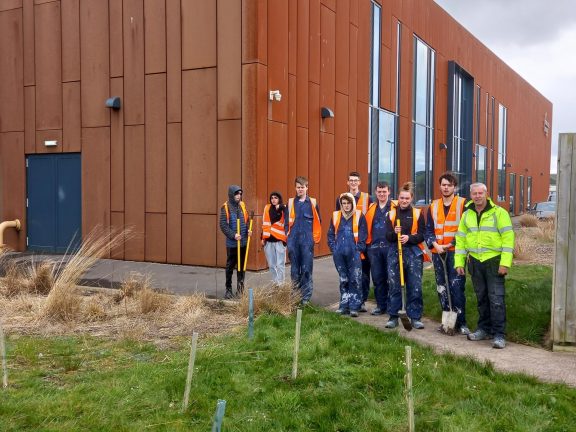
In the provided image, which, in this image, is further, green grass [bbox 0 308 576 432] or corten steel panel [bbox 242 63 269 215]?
corten steel panel [bbox 242 63 269 215]

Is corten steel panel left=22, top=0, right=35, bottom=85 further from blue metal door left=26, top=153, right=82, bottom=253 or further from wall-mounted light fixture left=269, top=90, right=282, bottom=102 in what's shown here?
wall-mounted light fixture left=269, top=90, right=282, bottom=102

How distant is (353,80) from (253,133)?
204 inches

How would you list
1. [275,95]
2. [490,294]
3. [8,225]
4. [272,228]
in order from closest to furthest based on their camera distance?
[490,294]
[272,228]
[275,95]
[8,225]

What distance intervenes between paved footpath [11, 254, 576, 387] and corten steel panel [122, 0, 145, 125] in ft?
10.8

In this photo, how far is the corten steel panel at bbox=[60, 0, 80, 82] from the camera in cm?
1368

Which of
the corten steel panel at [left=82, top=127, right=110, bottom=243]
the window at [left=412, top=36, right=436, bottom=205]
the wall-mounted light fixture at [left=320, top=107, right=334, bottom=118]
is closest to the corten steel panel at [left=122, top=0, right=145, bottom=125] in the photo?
the corten steel panel at [left=82, top=127, right=110, bottom=243]

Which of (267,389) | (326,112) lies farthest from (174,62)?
(267,389)

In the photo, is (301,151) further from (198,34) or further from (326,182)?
(198,34)

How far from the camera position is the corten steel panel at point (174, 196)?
12477mm

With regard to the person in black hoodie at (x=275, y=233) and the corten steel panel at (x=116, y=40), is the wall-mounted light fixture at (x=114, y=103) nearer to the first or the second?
the corten steel panel at (x=116, y=40)

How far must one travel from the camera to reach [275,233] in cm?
890

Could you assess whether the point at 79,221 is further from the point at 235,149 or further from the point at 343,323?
the point at 343,323

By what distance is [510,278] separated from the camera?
10344 millimetres

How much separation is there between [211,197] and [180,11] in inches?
154
